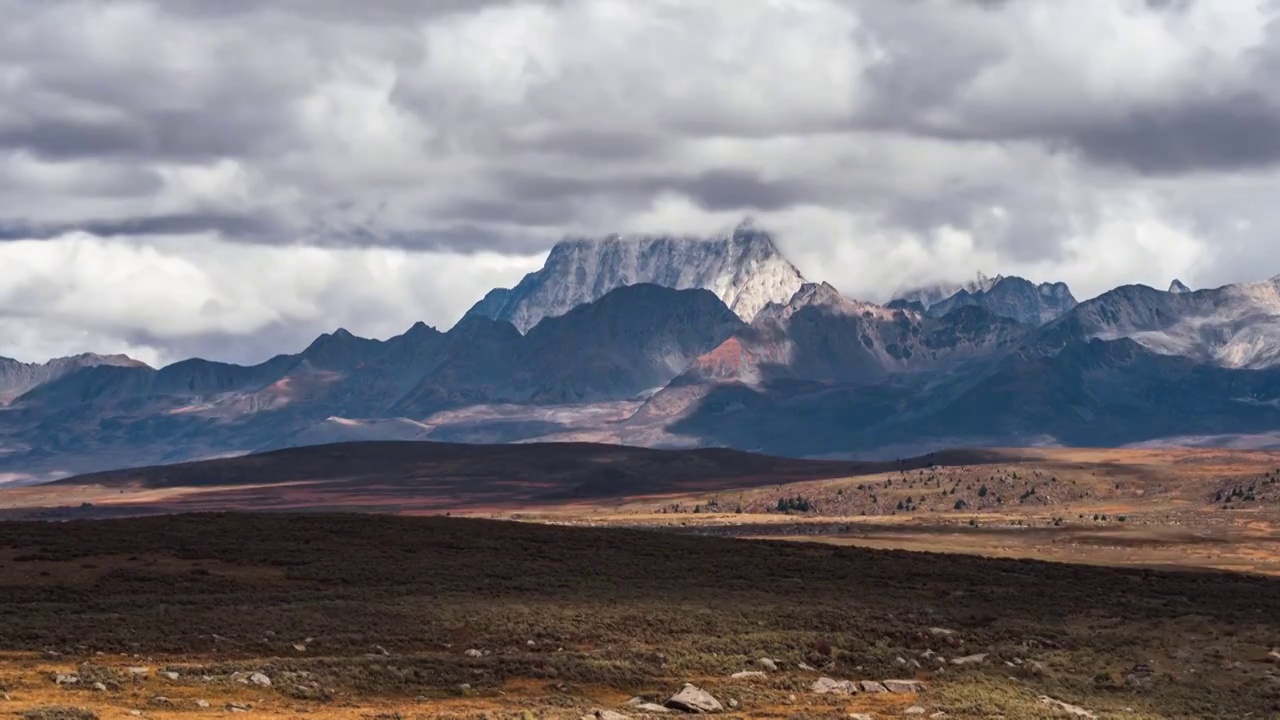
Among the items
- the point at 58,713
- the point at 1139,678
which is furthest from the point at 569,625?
the point at 58,713

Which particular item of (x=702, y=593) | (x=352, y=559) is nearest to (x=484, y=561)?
(x=352, y=559)

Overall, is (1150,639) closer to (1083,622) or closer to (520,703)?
(1083,622)

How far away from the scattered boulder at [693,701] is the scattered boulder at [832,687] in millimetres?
5899

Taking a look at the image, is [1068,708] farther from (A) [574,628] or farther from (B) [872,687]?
(A) [574,628]

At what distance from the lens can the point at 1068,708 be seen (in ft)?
202

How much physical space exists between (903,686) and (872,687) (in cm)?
124

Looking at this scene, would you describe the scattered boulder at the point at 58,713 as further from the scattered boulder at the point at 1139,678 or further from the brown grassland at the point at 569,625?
the scattered boulder at the point at 1139,678

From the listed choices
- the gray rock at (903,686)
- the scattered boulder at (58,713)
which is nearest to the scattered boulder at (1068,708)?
the gray rock at (903,686)

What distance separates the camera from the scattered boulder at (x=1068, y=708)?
6041 centimetres

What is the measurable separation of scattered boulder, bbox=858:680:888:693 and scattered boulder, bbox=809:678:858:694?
31 centimetres

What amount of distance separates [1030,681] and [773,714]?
1489 centimetres

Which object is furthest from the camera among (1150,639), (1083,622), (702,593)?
(702,593)

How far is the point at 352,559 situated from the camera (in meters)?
100

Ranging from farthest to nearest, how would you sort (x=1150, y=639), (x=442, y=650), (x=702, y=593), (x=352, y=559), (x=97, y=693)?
1. (x=352, y=559)
2. (x=702, y=593)
3. (x=1150, y=639)
4. (x=442, y=650)
5. (x=97, y=693)
